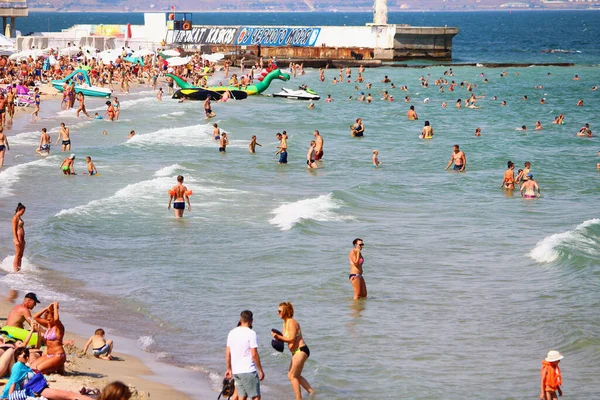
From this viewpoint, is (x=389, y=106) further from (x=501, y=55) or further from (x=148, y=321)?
(x=501, y=55)

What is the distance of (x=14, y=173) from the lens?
1080 inches

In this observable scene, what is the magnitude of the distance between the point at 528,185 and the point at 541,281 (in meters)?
8.95

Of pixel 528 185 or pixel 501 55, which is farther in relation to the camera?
pixel 501 55

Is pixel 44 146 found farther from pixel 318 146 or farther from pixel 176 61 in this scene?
pixel 176 61

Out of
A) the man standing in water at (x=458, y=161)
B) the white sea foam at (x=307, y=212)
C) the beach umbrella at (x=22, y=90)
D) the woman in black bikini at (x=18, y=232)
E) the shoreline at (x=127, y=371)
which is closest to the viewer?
the shoreline at (x=127, y=371)

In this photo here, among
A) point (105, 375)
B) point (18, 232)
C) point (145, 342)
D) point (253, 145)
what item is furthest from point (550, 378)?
point (253, 145)

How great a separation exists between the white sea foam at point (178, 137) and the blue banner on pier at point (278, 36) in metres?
42.5

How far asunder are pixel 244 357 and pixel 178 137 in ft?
92.6

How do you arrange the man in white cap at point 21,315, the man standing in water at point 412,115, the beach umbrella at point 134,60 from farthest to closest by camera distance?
the beach umbrella at point 134,60, the man standing in water at point 412,115, the man in white cap at point 21,315

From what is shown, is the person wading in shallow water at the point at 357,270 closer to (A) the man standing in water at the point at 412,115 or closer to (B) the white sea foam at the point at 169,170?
(B) the white sea foam at the point at 169,170

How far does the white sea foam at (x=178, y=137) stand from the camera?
3553 cm

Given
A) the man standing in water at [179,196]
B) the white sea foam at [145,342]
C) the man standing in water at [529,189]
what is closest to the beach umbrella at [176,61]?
the man standing in water at [529,189]

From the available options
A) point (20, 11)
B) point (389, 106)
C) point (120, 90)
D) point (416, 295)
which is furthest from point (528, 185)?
point (20, 11)

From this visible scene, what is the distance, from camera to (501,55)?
98875mm
